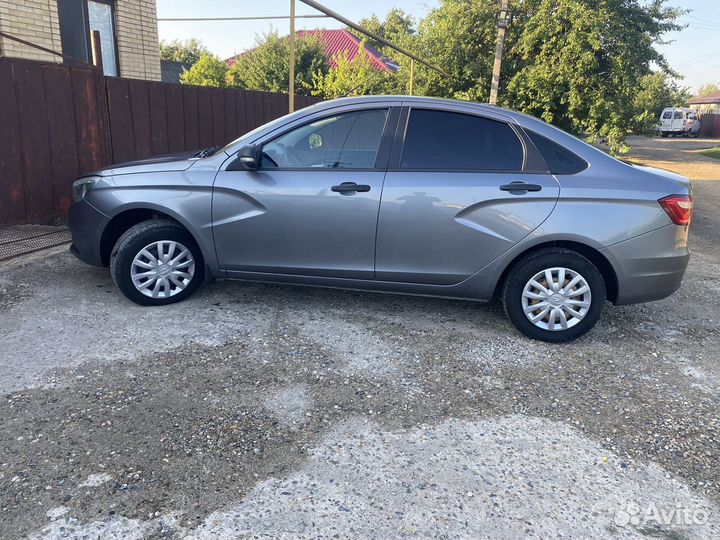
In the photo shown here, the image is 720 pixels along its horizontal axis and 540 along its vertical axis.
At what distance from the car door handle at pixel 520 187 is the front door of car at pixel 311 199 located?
90 centimetres

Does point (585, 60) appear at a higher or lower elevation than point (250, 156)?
higher

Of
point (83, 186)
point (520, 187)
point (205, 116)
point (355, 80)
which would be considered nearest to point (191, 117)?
point (205, 116)

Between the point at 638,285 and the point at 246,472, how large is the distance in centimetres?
303

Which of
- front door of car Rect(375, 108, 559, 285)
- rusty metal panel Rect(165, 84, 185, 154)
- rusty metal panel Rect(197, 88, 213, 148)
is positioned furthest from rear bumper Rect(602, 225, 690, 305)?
rusty metal panel Rect(197, 88, 213, 148)

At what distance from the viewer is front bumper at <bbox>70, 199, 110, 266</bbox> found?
4.66 metres

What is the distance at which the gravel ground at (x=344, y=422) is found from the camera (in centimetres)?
247

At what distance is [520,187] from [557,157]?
0.38 m

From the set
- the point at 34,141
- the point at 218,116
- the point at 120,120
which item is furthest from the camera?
the point at 218,116

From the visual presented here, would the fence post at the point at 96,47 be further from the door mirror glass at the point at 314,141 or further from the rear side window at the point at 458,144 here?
the rear side window at the point at 458,144

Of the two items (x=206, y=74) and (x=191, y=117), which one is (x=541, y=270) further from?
(x=206, y=74)

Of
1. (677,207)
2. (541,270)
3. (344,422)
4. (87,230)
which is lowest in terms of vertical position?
(344,422)

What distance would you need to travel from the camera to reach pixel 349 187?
4246mm

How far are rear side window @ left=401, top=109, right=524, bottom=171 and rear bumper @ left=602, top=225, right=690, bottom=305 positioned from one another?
0.97 m

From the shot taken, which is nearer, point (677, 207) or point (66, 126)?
point (677, 207)
